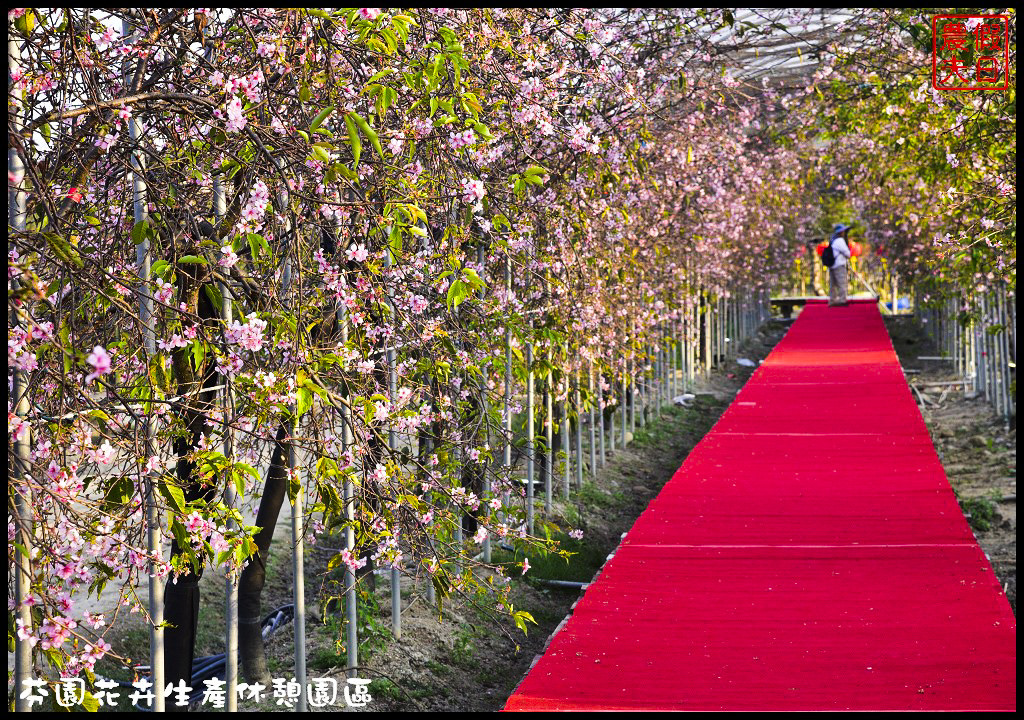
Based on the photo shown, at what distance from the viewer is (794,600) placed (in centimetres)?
452

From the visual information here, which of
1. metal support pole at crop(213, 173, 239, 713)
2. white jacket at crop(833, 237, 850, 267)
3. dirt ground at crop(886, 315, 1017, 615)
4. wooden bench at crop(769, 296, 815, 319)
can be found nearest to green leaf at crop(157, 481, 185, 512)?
metal support pole at crop(213, 173, 239, 713)

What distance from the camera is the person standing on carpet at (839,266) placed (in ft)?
67.3

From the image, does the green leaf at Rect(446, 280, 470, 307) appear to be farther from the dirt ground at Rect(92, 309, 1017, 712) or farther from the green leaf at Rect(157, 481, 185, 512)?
the dirt ground at Rect(92, 309, 1017, 712)

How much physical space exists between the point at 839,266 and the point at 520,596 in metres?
17.5

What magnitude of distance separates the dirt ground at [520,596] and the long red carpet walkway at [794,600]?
45 centimetres

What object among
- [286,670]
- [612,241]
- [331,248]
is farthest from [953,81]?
[286,670]

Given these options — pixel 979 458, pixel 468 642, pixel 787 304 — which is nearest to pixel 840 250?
pixel 787 304

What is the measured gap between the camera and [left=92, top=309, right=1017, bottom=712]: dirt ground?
4.59 metres

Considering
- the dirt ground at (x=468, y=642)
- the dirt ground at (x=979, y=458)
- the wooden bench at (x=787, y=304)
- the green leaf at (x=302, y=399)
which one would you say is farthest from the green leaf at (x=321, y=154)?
the wooden bench at (x=787, y=304)

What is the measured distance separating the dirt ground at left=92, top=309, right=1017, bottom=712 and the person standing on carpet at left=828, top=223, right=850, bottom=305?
970cm

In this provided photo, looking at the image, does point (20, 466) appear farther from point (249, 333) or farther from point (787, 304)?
point (787, 304)

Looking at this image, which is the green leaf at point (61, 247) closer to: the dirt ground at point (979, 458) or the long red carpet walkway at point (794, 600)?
the long red carpet walkway at point (794, 600)

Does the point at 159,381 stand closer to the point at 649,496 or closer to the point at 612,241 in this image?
the point at 612,241

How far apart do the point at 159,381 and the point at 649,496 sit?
6189 millimetres
